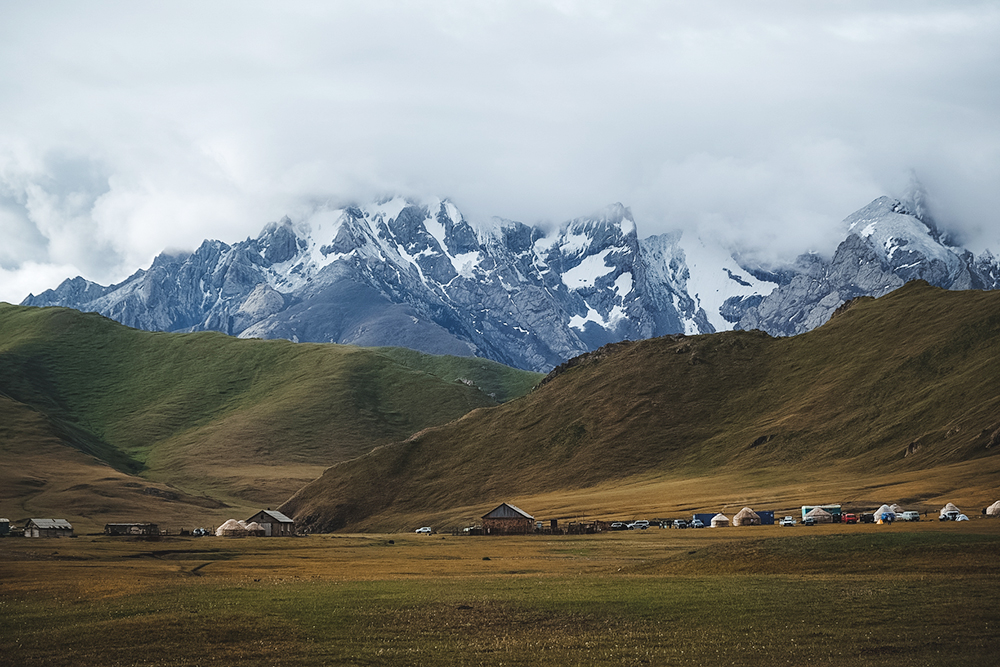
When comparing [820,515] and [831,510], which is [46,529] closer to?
[820,515]

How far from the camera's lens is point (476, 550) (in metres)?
112

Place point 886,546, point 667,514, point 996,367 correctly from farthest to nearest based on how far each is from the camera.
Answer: point 996,367 < point 667,514 < point 886,546

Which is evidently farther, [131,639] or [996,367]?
[996,367]

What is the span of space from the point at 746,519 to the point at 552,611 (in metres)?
94.0

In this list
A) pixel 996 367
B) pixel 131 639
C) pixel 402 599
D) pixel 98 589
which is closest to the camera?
pixel 131 639

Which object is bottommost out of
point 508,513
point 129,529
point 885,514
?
point 885,514

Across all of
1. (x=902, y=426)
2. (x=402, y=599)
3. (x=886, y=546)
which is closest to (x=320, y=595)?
(x=402, y=599)

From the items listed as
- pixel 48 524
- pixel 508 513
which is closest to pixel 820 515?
pixel 508 513

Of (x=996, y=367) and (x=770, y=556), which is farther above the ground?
(x=996, y=367)

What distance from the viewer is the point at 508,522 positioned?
154 m

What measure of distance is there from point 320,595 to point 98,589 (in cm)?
1426

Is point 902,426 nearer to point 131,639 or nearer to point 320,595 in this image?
point 320,595

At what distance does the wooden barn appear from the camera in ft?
502

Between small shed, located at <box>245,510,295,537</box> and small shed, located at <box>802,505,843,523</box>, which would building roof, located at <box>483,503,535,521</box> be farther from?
small shed, located at <box>802,505,843,523</box>
